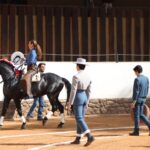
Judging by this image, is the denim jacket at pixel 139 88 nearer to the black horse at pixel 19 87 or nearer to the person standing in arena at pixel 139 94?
the person standing in arena at pixel 139 94

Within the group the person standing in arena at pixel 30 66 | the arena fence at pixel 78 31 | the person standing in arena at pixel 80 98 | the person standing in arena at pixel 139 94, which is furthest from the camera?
the arena fence at pixel 78 31

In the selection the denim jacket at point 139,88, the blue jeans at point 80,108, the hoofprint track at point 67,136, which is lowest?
the hoofprint track at point 67,136

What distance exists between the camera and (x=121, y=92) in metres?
23.6

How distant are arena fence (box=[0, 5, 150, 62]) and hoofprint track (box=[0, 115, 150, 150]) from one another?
135 inches

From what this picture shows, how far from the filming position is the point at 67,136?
53.2ft

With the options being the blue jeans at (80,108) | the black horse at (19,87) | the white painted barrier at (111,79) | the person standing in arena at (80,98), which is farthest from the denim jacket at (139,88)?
the white painted barrier at (111,79)

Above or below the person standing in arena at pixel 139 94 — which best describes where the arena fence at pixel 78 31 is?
above

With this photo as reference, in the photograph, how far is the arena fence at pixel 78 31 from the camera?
76.0 feet

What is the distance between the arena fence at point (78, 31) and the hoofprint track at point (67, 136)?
3435 mm

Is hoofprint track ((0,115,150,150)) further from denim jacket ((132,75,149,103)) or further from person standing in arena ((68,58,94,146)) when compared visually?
denim jacket ((132,75,149,103))

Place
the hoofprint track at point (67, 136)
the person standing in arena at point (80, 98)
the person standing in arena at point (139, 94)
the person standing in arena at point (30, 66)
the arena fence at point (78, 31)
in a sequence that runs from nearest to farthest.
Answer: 1. the person standing in arena at point (80, 98)
2. the hoofprint track at point (67, 136)
3. the person standing in arena at point (139, 94)
4. the person standing in arena at point (30, 66)
5. the arena fence at point (78, 31)

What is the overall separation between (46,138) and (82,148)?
84.8 inches

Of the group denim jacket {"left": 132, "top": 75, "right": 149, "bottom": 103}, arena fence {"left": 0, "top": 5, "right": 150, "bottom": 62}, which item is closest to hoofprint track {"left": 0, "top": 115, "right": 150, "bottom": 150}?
denim jacket {"left": 132, "top": 75, "right": 149, "bottom": 103}

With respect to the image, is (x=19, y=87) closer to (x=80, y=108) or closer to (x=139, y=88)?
(x=139, y=88)
